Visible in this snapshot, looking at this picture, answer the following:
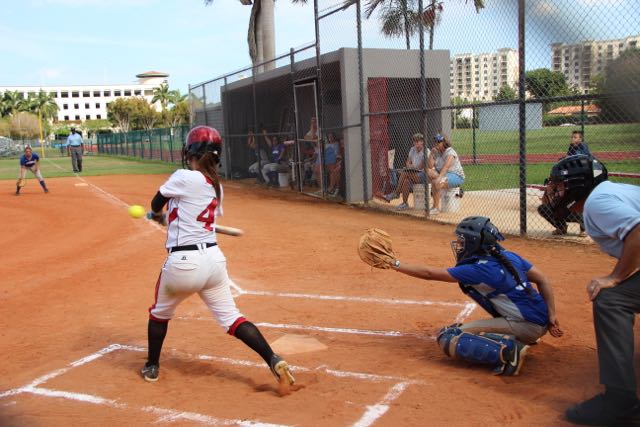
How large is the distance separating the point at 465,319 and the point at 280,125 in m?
16.0

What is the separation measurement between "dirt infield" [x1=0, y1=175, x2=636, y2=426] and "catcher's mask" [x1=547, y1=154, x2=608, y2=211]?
1.33 meters

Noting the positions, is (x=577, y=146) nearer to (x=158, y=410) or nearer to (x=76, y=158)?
(x=158, y=410)

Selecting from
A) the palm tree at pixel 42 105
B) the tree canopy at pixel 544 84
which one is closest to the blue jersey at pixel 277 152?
the tree canopy at pixel 544 84

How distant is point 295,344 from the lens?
5223 mm

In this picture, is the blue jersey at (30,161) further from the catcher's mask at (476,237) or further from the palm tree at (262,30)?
the catcher's mask at (476,237)

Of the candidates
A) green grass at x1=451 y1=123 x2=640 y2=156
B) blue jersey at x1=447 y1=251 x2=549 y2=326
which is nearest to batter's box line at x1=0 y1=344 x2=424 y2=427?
blue jersey at x1=447 y1=251 x2=549 y2=326

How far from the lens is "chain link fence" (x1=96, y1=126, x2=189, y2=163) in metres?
35.7

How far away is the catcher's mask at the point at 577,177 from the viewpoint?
3490mm

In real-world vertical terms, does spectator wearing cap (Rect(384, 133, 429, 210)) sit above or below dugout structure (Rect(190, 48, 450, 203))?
below

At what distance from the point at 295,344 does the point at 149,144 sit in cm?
4059

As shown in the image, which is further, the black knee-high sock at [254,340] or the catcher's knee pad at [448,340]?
the catcher's knee pad at [448,340]

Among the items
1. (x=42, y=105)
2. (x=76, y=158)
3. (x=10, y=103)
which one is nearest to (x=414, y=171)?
(x=76, y=158)

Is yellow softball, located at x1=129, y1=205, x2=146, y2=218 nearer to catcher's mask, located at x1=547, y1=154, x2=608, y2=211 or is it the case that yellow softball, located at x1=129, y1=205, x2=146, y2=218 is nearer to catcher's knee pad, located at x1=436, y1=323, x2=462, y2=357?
catcher's knee pad, located at x1=436, y1=323, x2=462, y2=357

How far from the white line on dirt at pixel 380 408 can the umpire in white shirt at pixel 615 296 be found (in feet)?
3.82
